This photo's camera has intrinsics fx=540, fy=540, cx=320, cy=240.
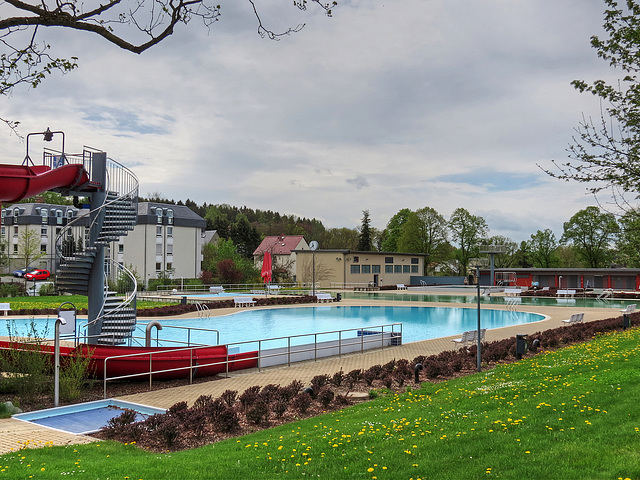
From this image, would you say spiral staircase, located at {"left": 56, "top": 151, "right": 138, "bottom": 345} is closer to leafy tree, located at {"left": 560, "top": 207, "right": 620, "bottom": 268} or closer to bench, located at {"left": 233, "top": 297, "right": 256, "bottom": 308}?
bench, located at {"left": 233, "top": 297, "right": 256, "bottom": 308}

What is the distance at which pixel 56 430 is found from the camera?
324 inches

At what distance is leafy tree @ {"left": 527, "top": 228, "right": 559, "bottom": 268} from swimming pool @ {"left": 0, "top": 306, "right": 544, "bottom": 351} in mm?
42768

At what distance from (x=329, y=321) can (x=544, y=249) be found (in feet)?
175

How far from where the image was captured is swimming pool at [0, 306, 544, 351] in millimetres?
24281

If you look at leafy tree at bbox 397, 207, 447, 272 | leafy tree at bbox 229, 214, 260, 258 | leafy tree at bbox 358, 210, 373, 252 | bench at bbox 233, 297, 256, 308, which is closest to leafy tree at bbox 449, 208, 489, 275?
leafy tree at bbox 397, 207, 447, 272

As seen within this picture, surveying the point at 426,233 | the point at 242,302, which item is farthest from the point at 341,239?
the point at 242,302

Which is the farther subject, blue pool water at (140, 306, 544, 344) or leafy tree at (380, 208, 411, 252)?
leafy tree at (380, 208, 411, 252)

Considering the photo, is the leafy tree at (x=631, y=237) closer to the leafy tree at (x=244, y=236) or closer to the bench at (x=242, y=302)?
→ the bench at (x=242, y=302)

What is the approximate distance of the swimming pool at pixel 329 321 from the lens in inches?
956

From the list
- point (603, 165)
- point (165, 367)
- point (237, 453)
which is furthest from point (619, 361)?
point (165, 367)

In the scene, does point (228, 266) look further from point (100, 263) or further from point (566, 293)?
point (100, 263)

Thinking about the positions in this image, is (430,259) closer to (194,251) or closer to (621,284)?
(621,284)

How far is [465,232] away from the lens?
7662 centimetres

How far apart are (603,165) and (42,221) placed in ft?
225
